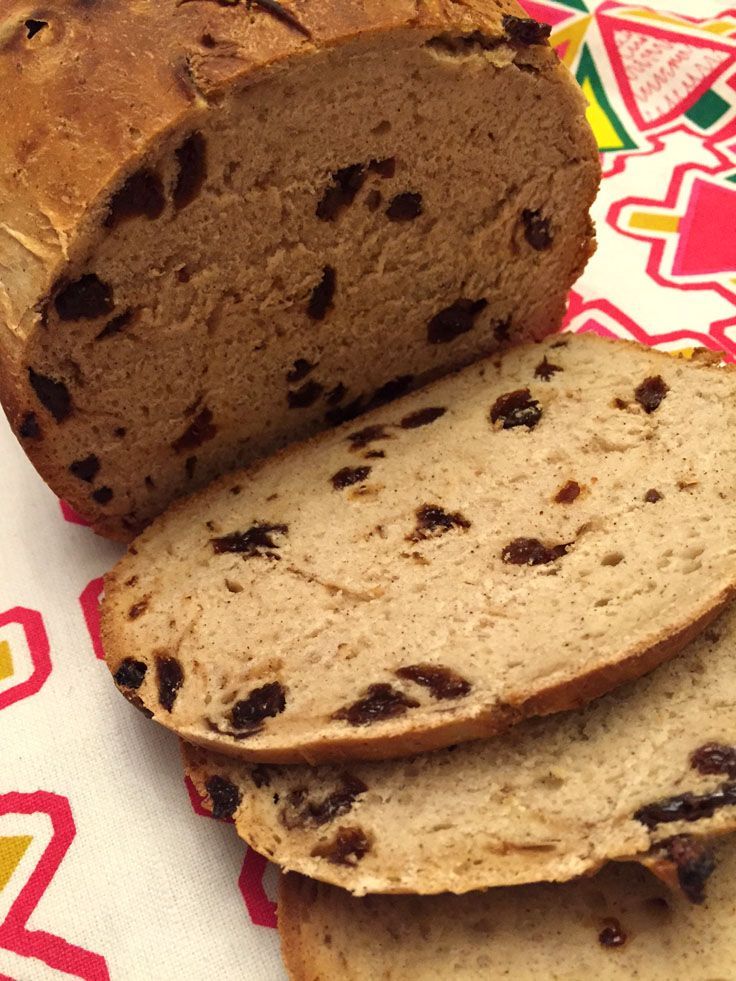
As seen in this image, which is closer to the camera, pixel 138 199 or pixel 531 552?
pixel 138 199

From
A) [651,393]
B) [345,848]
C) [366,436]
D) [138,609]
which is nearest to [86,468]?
[138,609]

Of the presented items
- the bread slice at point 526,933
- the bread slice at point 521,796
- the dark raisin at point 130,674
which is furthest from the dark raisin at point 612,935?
the dark raisin at point 130,674

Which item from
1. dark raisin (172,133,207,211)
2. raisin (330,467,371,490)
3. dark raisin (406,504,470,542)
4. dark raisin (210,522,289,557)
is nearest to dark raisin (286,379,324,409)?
raisin (330,467,371,490)

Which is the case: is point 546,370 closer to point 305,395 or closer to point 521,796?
point 305,395

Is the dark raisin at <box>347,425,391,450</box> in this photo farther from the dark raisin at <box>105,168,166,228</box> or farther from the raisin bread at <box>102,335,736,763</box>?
the dark raisin at <box>105,168,166,228</box>

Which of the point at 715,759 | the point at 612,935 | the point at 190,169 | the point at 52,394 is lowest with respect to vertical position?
the point at 612,935

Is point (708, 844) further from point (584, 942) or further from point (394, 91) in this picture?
point (394, 91)
